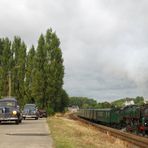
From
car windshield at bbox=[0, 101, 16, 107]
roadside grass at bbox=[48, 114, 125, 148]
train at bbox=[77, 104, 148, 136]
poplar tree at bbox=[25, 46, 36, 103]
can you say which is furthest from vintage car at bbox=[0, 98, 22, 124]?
poplar tree at bbox=[25, 46, 36, 103]

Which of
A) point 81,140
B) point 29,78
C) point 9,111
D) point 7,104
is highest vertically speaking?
point 29,78

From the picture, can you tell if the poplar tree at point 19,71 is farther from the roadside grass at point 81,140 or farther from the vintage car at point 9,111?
the roadside grass at point 81,140

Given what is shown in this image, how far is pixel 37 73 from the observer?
91.9m

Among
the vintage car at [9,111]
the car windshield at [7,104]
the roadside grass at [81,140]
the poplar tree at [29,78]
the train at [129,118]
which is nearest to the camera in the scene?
the roadside grass at [81,140]

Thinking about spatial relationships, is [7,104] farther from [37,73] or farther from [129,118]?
[37,73]

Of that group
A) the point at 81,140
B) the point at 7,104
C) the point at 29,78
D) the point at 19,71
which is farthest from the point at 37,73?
the point at 81,140

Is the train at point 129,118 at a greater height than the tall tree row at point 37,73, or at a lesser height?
lesser

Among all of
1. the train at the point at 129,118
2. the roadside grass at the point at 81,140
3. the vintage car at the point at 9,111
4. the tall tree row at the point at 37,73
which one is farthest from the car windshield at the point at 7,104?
the tall tree row at the point at 37,73

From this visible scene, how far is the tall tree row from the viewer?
3580 inches

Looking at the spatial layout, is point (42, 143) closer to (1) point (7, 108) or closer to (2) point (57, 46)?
(1) point (7, 108)

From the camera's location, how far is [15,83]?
315 feet

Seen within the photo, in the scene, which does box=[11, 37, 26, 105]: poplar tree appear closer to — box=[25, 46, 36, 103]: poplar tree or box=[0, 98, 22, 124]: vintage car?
box=[25, 46, 36, 103]: poplar tree

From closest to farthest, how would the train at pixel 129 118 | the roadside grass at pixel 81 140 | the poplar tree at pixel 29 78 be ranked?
1. the roadside grass at pixel 81 140
2. the train at pixel 129 118
3. the poplar tree at pixel 29 78

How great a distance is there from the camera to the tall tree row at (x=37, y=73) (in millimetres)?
90938
